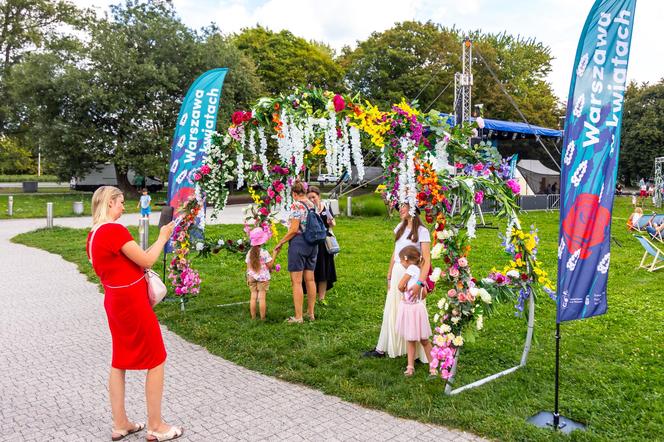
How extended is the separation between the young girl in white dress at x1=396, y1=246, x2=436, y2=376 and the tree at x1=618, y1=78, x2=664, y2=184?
1904 inches

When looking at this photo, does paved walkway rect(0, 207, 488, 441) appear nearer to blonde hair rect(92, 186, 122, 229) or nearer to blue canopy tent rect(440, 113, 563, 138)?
blonde hair rect(92, 186, 122, 229)

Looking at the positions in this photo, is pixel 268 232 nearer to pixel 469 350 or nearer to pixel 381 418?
pixel 469 350

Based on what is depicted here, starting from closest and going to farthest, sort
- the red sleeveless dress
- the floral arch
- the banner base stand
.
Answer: the red sleeveless dress → the banner base stand → the floral arch

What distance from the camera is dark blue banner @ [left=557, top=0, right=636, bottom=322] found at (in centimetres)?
395

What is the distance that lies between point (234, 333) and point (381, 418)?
280 cm

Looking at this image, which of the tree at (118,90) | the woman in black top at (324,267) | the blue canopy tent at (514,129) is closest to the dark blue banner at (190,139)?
the woman in black top at (324,267)

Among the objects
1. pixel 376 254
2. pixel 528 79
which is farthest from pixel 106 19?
pixel 528 79

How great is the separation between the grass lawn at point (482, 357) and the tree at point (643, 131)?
4254 centimetres

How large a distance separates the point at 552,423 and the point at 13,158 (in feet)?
200

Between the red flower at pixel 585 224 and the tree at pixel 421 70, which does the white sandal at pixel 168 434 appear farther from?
the tree at pixel 421 70

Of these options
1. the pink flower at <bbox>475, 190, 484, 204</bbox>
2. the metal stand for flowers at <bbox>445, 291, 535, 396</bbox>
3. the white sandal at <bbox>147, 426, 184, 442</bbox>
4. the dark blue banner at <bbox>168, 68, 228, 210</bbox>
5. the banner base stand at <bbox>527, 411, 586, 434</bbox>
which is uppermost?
the dark blue banner at <bbox>168, 68, 228, 210</bbox>

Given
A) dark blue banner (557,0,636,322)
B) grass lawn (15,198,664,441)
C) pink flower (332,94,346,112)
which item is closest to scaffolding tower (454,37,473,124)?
grass lawn (15,198,664,441)

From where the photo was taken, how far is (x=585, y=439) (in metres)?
3.88

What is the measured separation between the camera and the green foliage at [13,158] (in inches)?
1684
